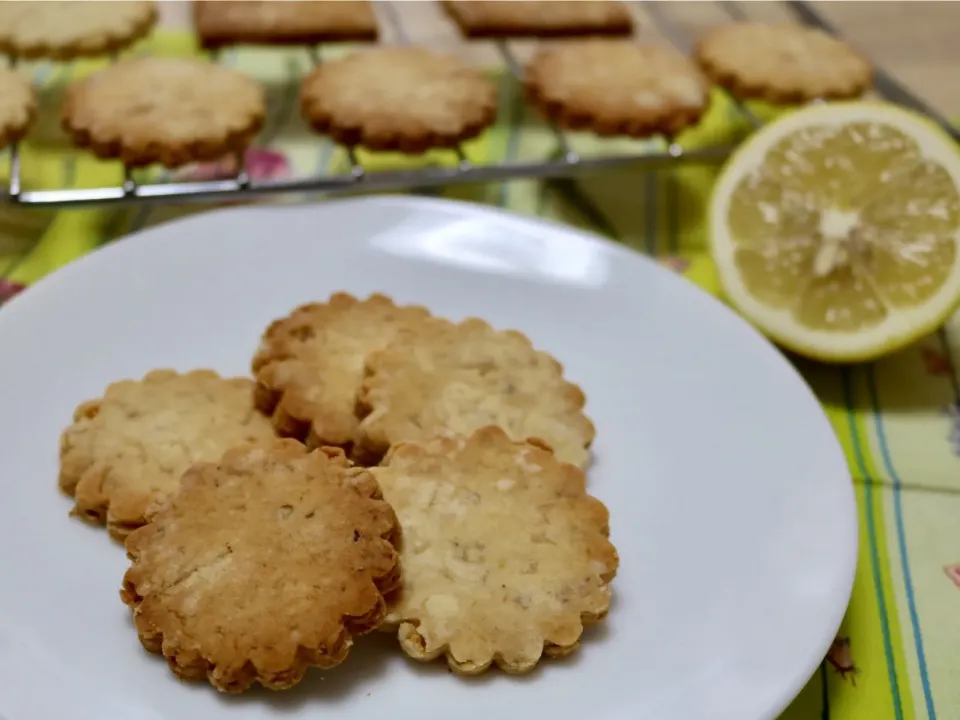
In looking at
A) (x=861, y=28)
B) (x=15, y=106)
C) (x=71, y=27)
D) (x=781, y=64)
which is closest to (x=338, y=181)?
(x=15, y=106)

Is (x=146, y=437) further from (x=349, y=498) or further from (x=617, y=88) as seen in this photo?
(x=617, y=88)

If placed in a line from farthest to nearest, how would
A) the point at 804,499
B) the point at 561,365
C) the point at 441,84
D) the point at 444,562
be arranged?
1. the point at 441,84
2. the point at 561,365
3. the point at 804,499
4. the point at 444,562

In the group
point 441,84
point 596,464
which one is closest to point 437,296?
point 596,464

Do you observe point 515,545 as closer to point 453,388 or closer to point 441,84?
point 453,388

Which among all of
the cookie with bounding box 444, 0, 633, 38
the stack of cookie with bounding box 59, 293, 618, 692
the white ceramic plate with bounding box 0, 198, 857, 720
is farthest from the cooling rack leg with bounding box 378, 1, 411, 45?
the stack of cookie with bounding box 59, 293, 618, 692

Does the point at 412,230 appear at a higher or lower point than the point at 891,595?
higher

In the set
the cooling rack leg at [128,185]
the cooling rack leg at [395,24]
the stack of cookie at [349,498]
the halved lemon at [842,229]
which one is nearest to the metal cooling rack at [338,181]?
the cooling rack leg at [128,185]

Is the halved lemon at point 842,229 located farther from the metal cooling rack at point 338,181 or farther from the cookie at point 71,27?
the cookie at point 71,27
